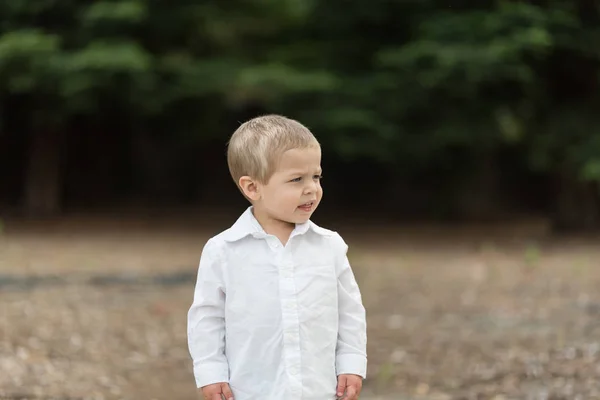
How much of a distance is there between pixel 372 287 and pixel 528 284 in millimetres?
1368

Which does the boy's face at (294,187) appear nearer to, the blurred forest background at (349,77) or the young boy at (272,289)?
the young boy at (272,289)

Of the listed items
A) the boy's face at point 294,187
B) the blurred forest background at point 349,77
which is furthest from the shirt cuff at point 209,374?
the blurred forest background at point 349,77

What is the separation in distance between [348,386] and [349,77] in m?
10.0

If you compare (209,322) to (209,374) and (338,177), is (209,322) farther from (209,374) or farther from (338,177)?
(338,177)

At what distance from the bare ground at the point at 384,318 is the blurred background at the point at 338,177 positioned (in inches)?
1.1

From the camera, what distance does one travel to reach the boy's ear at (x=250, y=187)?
2529mm

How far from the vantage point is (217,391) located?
250cm

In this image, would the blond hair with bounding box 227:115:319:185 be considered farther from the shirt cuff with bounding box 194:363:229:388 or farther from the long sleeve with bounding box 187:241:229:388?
the shirt cuff with bounding box 194:363:229:388

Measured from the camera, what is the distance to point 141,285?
8.31 meters

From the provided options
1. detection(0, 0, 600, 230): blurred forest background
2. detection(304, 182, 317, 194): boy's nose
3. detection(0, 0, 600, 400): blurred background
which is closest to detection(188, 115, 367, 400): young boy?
detection(304, 182, 317, 194): boy's nose

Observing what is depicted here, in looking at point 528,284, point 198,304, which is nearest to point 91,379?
point 198,304

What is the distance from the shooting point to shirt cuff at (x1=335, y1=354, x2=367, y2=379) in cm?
257

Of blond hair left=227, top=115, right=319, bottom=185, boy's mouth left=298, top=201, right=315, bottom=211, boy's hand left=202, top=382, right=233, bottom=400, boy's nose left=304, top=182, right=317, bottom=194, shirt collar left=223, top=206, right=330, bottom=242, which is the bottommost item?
boy's hand left=202, top=382, right=233, bottom=400

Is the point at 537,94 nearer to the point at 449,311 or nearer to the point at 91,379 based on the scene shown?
the point at 449,311
